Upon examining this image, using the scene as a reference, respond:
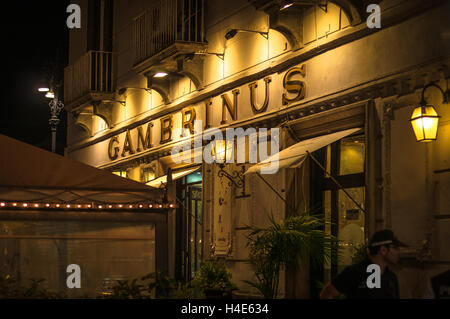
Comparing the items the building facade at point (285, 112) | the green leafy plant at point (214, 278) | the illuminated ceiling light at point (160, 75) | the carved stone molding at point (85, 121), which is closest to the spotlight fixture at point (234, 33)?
the building facade at point (285, 112)

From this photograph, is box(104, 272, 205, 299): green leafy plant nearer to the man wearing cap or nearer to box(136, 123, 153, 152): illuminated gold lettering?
the man wearing cap

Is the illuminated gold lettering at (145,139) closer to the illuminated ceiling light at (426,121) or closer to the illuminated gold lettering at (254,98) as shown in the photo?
the illuminated gold lettering at (254,98)

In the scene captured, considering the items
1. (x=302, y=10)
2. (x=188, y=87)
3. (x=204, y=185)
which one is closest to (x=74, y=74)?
(x=188, y=87)

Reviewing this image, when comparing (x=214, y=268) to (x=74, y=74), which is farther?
(x=74, y=74)

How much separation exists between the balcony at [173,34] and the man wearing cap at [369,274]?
9.90 metres

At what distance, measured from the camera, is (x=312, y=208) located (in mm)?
13250

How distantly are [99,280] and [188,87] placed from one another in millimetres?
8443

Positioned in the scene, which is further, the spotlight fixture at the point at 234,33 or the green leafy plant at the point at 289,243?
the spotlight fixture at the point at 234,33

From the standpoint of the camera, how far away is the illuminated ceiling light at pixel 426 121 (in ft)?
31.7

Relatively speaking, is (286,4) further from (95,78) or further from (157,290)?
(95,78)

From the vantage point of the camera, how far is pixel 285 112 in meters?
13.7

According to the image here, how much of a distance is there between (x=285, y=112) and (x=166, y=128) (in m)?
5.78
